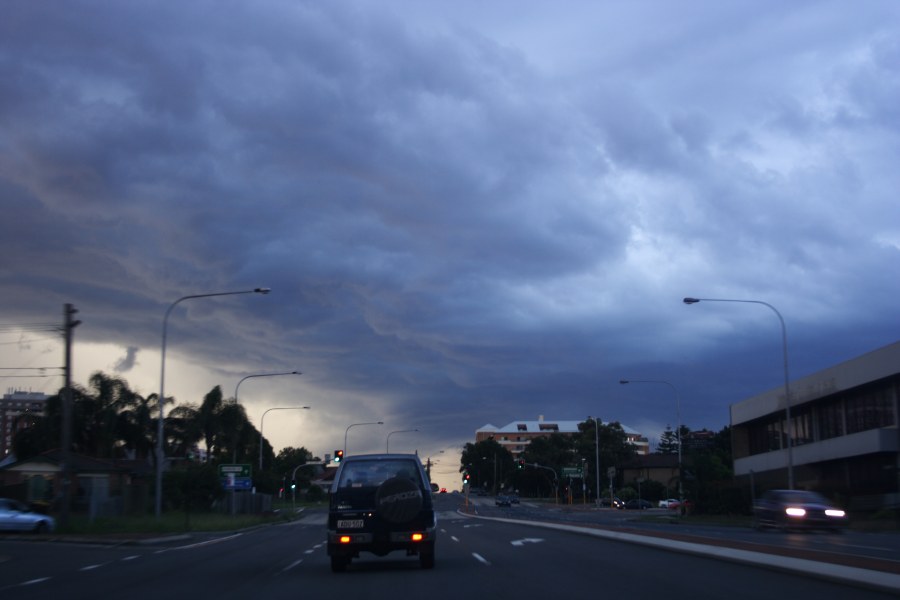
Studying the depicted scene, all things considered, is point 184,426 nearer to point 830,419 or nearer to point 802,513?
point 830,419

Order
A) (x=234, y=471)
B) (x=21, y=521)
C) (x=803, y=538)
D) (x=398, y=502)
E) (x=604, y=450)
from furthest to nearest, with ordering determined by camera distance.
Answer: (x=604, y=450), (x=234, y=471), (x=21, y=521), (x=803, y=538), (x=398, y=502)

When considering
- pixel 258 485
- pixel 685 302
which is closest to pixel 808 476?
pixel 685 302

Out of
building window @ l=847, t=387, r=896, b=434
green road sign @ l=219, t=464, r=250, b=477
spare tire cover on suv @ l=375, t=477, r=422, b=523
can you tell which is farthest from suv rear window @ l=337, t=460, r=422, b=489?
building window @ l=847, t=387, r=896, b=434

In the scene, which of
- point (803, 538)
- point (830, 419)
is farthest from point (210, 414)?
point (803, 538)

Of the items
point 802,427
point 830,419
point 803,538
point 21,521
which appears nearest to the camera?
point 803,538

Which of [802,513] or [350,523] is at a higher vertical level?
[350,523]

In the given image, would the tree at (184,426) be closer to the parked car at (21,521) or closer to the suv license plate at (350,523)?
the parked car at (21,521)

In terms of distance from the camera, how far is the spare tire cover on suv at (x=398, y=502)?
658 inches

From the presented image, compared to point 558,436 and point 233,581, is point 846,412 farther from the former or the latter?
Answer: point 558,436

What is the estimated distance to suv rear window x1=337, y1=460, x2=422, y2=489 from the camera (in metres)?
17.6

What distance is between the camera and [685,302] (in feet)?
135

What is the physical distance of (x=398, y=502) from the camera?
16734mm

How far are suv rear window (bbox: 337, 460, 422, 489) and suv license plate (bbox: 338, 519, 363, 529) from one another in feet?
2.21

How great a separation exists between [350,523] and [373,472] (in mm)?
1139
